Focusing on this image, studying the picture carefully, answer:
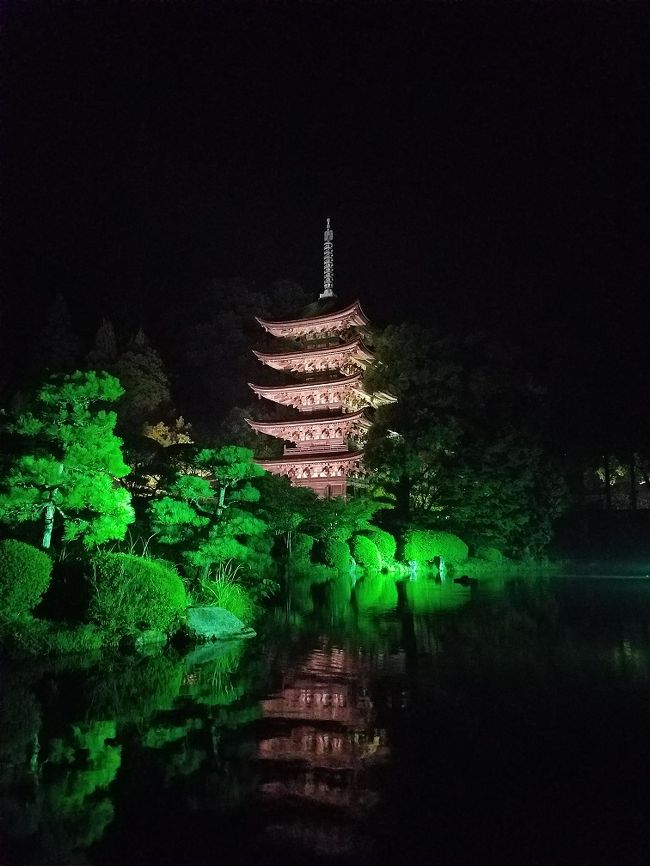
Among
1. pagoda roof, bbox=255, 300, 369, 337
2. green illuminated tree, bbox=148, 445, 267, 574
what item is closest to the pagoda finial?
pagoda roof, bbox=255, 300, 369, 337

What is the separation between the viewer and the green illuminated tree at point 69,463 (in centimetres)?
1125

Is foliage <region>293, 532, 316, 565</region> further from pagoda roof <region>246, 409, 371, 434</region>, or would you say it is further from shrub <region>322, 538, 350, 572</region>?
pagoda roof <region>246, 409, 371, 434</region>

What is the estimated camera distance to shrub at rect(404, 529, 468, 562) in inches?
1078

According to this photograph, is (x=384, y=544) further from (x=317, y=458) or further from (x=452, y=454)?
(x=452, y=454)

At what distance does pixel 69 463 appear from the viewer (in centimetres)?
1148

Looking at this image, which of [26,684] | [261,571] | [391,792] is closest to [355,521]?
[261,571]

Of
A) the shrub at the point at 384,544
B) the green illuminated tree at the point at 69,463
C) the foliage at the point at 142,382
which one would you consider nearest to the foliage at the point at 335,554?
the shrub at the point at 384,544

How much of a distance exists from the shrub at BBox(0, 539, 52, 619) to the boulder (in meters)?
2.46

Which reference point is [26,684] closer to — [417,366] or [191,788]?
[191,788]

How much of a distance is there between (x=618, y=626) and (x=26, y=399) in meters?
12.3

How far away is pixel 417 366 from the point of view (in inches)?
1453

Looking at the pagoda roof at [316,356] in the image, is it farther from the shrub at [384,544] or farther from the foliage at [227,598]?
the foliage at [227,598]

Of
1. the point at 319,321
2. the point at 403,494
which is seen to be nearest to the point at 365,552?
the point at 403,494

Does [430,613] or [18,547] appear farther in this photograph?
[430,613]
